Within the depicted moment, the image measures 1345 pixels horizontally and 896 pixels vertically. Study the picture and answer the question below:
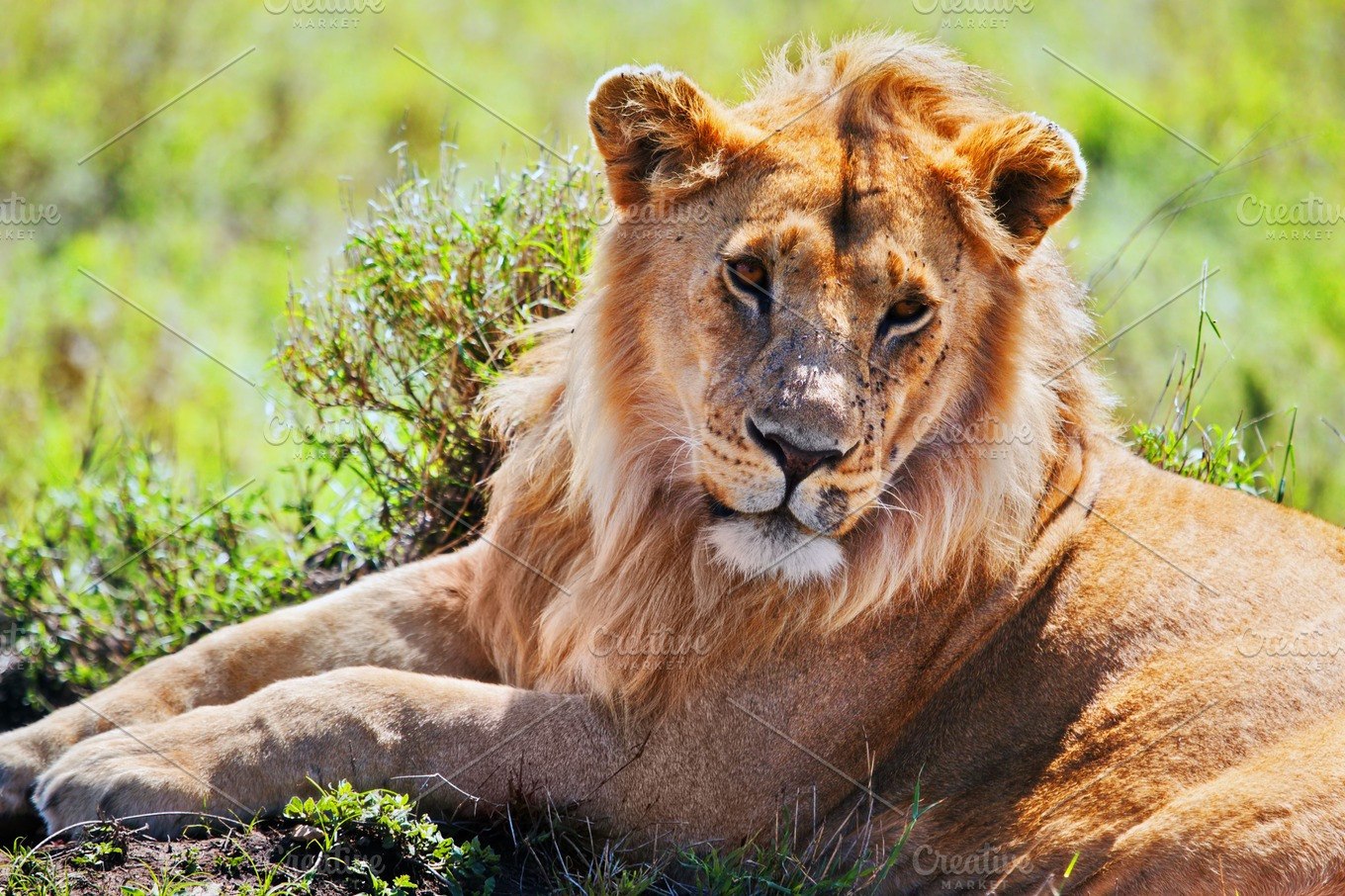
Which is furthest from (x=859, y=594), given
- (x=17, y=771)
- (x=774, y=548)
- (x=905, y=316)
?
(x=17, y=771)

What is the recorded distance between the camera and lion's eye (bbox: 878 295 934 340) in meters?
3.53

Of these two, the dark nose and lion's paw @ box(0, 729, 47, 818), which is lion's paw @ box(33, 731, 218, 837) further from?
the dark nose

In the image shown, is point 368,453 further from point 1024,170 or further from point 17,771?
point 1024,170

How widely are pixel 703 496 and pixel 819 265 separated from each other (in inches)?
28.8

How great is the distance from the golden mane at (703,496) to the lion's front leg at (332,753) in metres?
0.22

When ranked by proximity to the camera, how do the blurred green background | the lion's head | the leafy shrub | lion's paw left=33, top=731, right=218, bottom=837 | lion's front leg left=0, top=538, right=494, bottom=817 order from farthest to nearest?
the blurred green background
the leafy shrub
lion's front leg left=0, top=538, right=494, bottom=817
lion's paw left=33, top=731, right=218, bottom=837
the lion's head

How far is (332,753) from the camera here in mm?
3572

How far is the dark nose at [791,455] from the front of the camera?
3238 millimetres

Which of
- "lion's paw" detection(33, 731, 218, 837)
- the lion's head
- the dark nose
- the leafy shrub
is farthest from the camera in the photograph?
the leafy shrub

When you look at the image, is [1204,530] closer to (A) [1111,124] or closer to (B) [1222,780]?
(B) [1222,780]

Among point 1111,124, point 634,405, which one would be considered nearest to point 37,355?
point 634,405

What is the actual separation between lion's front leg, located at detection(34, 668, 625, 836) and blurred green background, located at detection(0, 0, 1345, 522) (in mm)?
4068

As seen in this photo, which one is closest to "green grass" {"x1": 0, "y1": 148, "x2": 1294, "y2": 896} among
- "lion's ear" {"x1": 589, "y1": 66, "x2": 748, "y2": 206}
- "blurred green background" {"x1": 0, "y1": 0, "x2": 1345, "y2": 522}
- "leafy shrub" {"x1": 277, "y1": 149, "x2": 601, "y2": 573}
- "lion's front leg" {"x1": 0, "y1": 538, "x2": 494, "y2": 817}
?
"leafy shrub" {"x1": 277, "y1": 149, "x2": 601, "y2": 573}

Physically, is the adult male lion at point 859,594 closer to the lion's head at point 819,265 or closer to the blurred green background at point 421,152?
the lion's head at point 819,265
